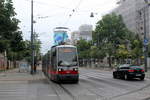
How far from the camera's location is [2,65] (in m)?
67.2

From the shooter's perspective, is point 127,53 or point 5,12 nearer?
point 5,12

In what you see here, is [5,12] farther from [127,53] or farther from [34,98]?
[127,53]

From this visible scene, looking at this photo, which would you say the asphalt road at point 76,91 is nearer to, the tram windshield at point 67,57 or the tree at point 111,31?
the tram windshield at point 67,57

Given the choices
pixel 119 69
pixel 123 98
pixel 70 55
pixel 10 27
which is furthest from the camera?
pixel 10 27

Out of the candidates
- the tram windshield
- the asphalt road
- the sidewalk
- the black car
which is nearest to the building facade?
the sidewalk

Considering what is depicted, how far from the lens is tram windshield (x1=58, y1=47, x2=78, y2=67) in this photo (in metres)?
23.3

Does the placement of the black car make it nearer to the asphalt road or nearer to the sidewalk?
the asphalt road

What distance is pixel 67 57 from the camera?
23.5 metres

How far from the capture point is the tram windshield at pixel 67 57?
23.3m

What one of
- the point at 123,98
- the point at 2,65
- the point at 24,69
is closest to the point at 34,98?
the point at 123,98

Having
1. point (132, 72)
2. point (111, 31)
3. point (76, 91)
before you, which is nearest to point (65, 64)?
Result: point (76, 91)

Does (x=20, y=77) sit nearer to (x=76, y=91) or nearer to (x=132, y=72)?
(x=132, y=72)

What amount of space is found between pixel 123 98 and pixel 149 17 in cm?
9372

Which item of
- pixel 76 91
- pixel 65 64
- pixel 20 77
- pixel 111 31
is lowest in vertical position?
pixel 76 91
